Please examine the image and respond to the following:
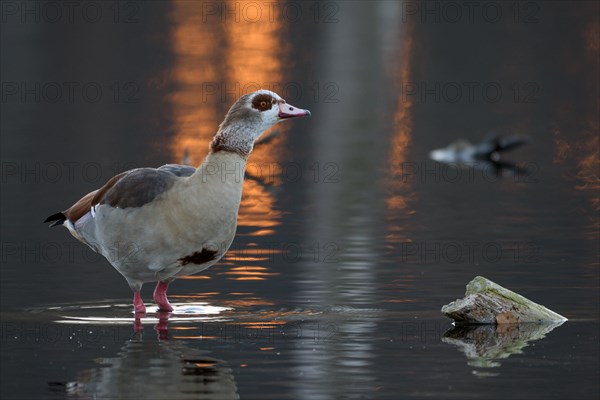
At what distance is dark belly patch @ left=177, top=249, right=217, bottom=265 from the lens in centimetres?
1347

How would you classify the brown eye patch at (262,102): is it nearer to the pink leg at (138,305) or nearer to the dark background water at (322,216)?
the dark background water at (322,216)

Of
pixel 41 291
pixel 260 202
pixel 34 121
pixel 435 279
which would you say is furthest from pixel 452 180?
pixel 34 121

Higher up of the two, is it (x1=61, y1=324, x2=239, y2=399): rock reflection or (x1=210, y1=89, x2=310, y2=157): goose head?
(x1=210, y1=89, x2=310, y2=157): goose head

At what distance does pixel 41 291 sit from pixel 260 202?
7.59 m

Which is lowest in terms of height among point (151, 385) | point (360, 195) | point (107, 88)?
point (151, 385)

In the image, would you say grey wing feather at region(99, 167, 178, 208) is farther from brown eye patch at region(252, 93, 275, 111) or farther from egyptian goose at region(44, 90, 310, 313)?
brown eye patch at region(252, 93, 275, 111)

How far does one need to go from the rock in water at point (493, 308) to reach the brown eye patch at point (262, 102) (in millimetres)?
2557

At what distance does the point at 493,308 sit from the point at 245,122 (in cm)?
289

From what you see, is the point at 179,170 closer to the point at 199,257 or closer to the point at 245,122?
the point at 245,122

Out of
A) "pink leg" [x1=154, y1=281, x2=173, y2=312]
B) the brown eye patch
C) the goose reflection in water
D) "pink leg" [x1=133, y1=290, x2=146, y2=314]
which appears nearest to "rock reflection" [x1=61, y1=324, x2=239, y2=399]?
the goose reflection in water

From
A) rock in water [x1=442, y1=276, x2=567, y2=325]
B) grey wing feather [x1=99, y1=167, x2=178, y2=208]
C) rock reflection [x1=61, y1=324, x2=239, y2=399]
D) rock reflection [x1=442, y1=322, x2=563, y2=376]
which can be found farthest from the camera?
grey wing feather [x1=99, y1=167, x2=178, y2=208]

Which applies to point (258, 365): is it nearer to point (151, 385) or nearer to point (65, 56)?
point (151, 385)

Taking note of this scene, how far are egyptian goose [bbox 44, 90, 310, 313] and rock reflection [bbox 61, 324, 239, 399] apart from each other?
4.21 ft

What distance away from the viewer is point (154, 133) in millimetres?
32375
